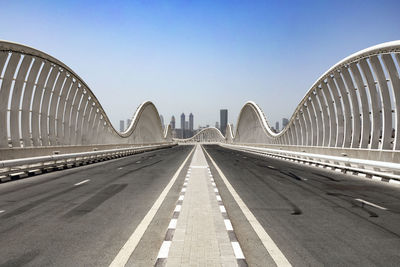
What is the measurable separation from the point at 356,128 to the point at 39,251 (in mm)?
24370

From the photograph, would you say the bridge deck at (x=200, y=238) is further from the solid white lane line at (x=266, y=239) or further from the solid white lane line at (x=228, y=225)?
the solid white lane line at (x=266, y=239)

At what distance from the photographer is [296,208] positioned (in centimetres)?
859

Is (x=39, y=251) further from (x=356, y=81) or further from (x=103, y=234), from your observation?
(x=356, y=81)

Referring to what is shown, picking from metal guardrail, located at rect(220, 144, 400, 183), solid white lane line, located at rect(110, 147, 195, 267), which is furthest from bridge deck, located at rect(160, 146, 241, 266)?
metal guardrail, located at rect(220, 144, 400, 183)

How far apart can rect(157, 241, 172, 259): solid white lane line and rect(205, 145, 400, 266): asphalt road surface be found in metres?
1.14

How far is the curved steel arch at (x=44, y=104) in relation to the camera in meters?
20.8

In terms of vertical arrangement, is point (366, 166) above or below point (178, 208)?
above

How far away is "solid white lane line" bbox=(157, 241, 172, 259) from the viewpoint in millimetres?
4680

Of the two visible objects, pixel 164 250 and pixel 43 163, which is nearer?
pixel 164 250

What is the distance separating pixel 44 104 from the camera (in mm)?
26594

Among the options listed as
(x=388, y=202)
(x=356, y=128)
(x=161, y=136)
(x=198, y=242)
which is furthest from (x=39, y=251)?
(x=161, y=136)

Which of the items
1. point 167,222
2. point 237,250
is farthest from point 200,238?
point 167,222

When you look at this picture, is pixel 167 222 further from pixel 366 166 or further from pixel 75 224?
pixel 366 166

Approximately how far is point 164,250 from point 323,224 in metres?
3.57
